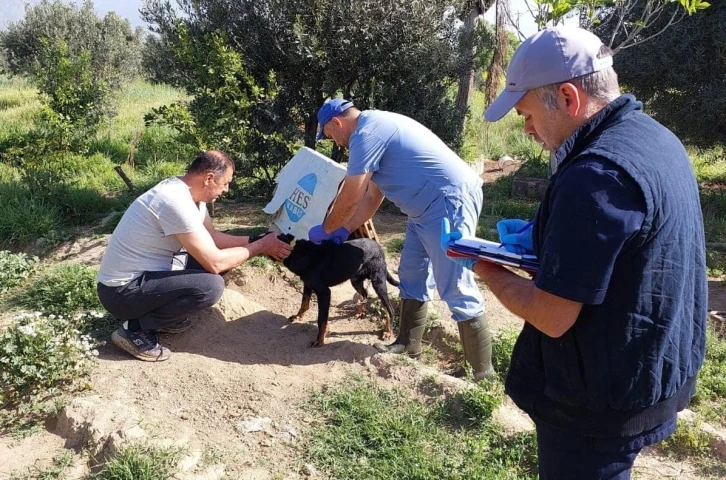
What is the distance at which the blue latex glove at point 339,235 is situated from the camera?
472 cm

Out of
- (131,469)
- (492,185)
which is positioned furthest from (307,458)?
(492,185)

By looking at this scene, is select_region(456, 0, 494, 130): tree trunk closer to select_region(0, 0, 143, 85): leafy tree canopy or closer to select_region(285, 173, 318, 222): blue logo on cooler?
select_region(285, 173, 318, 222): blue logo on cooler

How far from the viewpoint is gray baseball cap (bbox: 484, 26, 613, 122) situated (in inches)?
63.9

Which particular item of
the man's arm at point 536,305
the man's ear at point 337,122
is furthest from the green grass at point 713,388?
the man's ear at point 337,122

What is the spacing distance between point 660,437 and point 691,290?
50 centimetres

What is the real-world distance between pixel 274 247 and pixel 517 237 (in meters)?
2.91

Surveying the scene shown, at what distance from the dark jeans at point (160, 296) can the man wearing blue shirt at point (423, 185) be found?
3.72 feet

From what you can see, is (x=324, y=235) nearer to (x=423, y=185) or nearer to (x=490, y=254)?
(x=423, y=185)

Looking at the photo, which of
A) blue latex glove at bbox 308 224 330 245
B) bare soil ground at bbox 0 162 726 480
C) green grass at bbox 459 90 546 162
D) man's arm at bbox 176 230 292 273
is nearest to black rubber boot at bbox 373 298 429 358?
bare soil ground at bbox 0 162 726 480

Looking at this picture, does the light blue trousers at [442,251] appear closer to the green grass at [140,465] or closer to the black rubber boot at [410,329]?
the black rubber boot at [410,329]

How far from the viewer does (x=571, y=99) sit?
1659 millimetres

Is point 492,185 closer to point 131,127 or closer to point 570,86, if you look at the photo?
point 131,127

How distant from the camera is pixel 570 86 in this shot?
5.39 feet

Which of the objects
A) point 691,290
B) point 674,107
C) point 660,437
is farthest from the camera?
point 674,107
